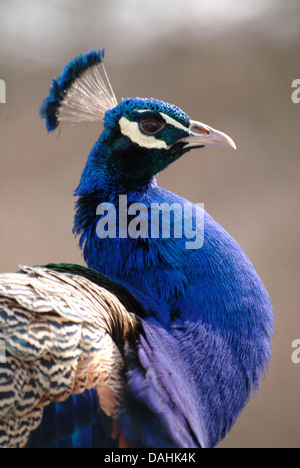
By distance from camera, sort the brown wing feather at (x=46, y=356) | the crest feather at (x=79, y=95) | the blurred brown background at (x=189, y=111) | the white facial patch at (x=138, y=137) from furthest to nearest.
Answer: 1. the blurred brown background at (x=189, y=111)
2. the crest feather at (x=79, y=95)
3. the white facial patch at (x=138, y=137)
4. the brown wing feather at (x=46, y=356)

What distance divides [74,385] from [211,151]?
3.44m

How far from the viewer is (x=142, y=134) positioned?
5.78ft

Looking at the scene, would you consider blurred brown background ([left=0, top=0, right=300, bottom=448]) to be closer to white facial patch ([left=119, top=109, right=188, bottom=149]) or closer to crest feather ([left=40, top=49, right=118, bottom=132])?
crest feather ([left=40, top=49, right=118, bottom=132])

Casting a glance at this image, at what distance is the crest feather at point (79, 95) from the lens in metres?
1.94

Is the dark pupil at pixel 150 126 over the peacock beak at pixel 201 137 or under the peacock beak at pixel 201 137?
over

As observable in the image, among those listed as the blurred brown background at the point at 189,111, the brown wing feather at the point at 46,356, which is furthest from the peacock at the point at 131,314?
the blurred brown background at the point at 189,111

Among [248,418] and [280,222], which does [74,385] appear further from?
[280,222]

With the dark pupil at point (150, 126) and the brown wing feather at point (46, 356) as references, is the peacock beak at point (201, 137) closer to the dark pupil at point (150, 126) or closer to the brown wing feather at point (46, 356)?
the dark pupil at point (150, 126)

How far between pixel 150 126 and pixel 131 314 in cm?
64

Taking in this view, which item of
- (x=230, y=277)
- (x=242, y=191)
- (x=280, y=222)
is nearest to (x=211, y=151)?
(x=242, y=191)

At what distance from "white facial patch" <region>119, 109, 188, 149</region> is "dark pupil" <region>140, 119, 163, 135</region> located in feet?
0.04

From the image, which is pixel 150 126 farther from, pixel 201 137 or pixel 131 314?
pixel 131 314

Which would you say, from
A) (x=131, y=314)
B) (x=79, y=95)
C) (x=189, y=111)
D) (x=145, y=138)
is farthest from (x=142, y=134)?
(x=189, y=111)

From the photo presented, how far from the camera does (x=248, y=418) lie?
145 inches
